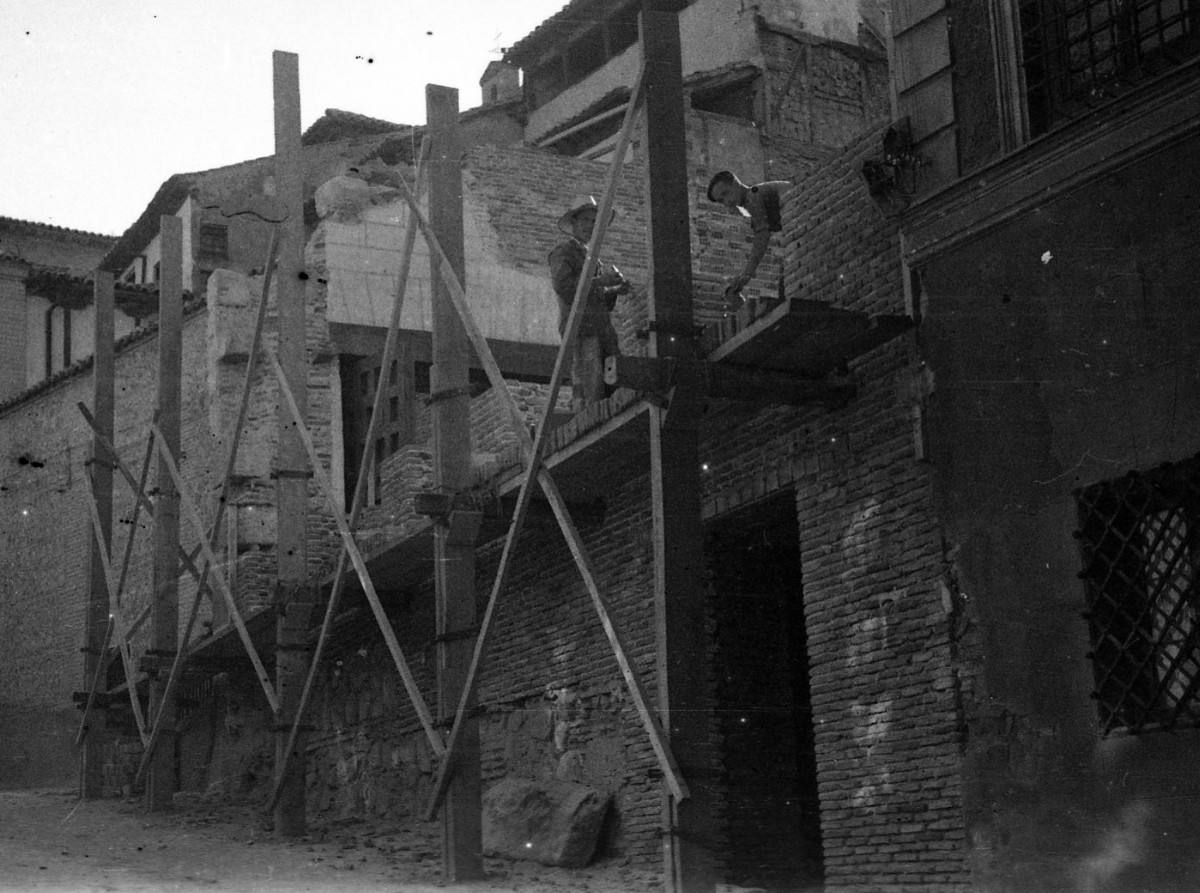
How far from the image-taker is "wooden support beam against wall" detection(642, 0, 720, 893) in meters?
8.03

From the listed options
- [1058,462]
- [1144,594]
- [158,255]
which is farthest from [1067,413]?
[158,255]

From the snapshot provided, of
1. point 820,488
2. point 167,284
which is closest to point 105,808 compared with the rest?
point 167,284

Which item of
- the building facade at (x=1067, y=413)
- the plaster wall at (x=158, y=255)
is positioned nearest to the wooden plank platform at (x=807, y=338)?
the building facade at (x=1067, y=413)

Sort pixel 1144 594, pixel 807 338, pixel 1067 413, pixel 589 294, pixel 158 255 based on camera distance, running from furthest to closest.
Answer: pixel 158 255 → pixel 589 294 → pixel 807 338 → pixel 1067 413 → pixel 1144 594

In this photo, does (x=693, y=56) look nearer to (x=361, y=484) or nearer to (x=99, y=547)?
(x=99, y=547)

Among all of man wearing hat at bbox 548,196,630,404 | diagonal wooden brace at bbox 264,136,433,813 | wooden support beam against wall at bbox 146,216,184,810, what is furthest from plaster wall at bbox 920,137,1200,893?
wooden support beam against wall at bbox 146,216,184,810

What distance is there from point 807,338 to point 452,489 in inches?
116

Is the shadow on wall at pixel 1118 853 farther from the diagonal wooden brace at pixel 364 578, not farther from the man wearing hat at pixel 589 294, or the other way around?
the man wearing hat at pixel 589 294

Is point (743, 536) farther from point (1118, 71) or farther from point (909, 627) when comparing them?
point (1118, 71)

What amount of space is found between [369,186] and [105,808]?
6884mm

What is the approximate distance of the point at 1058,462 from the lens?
26.9ft

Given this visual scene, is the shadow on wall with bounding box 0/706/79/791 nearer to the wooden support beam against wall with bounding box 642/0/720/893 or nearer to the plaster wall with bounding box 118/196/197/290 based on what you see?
the plaster wall with bounding box 118/196/197/290

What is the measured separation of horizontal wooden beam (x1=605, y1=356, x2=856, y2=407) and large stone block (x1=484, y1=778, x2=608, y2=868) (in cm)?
340

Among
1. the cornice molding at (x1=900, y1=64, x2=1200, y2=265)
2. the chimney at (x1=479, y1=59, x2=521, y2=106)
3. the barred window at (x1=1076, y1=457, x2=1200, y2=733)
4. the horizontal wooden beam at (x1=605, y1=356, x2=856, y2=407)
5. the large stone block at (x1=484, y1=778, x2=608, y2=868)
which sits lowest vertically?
the large stone block at (x1=484, y1=778, x2=608, y2=868)
